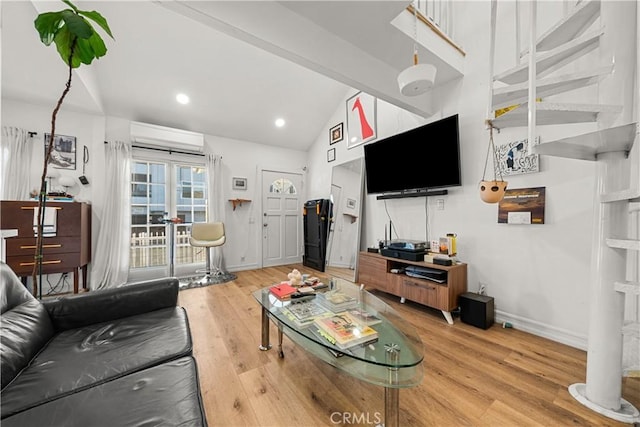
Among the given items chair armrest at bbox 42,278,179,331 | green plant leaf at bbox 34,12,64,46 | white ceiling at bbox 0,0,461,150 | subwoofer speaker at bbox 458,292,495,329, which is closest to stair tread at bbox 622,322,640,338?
subwoofer speaker at bbox 458,292,495,329

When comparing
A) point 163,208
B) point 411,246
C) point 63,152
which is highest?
point 63,152

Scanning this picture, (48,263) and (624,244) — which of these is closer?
(624,244)

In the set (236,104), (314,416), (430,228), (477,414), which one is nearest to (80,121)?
(236,104)

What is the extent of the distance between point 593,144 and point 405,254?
1.64 meters

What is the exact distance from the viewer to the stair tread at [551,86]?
3.88ft

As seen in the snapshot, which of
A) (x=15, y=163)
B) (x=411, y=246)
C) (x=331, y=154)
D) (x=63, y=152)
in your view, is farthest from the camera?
(x=331, y=154)

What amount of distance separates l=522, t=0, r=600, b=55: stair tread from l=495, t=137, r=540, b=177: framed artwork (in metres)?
0.78

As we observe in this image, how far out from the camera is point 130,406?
0.81m

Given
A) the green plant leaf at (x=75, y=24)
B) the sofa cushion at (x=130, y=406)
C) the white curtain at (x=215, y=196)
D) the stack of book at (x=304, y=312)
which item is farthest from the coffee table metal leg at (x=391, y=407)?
the white curtain at (x=215, y=196)

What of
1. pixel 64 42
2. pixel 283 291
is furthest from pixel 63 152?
pixel 283 291

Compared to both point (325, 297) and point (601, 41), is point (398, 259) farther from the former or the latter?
point (601, 41)

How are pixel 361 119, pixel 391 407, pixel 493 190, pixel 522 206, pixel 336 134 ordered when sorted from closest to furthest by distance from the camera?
pixel 391 407
pixel 493 190
pixel 522 206
pixel 361 119
pixel 336 134

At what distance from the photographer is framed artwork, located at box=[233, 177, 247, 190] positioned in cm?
438

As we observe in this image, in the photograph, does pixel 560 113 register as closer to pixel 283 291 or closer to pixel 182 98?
pixel 283 291
